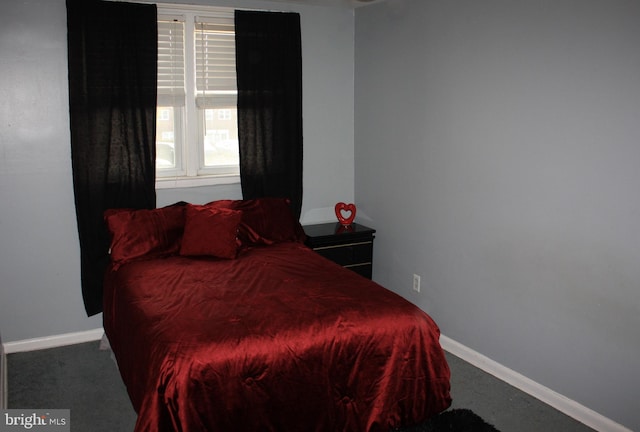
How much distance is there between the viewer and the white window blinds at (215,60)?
425 centimetres

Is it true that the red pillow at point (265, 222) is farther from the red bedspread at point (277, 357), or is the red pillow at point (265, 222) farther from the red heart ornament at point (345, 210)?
the red bedspread at point (277, 357)


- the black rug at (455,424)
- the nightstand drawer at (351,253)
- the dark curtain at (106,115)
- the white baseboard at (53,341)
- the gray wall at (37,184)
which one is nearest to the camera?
the black rug at (455,424)

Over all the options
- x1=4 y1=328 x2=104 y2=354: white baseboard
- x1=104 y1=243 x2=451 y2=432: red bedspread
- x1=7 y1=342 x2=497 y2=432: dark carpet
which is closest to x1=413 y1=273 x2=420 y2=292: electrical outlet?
x1=104 y1=243 x2=451 y2=432: red bedspread

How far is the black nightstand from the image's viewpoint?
4391mm

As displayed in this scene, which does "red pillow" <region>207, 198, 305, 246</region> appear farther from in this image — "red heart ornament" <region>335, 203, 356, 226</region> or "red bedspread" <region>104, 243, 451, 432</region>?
"red bedspread" <region>104, 243, 451, 432</region>

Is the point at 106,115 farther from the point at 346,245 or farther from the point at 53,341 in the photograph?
the point at 346,245

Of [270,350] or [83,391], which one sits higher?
[270,350]

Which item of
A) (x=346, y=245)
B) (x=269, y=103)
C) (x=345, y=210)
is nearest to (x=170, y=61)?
(x=269, y=103)

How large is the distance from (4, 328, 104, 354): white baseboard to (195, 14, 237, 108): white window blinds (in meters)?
1.79

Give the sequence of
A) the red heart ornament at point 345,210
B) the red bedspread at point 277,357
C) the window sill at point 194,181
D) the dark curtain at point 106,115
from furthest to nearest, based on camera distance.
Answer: the red heart ornament at point 345,210 < the window sill at point 194,181 < the dark curtain at point 106,115 < the red bedspread at point 277,357

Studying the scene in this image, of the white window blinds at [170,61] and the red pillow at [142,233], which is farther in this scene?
the white window blinds at [170,61]

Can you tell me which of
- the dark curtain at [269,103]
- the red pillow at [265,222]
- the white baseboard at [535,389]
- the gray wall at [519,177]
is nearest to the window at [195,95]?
the dark curtain at [269,103]

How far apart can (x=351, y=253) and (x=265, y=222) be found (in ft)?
2.49

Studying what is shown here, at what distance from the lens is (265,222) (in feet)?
13.6
